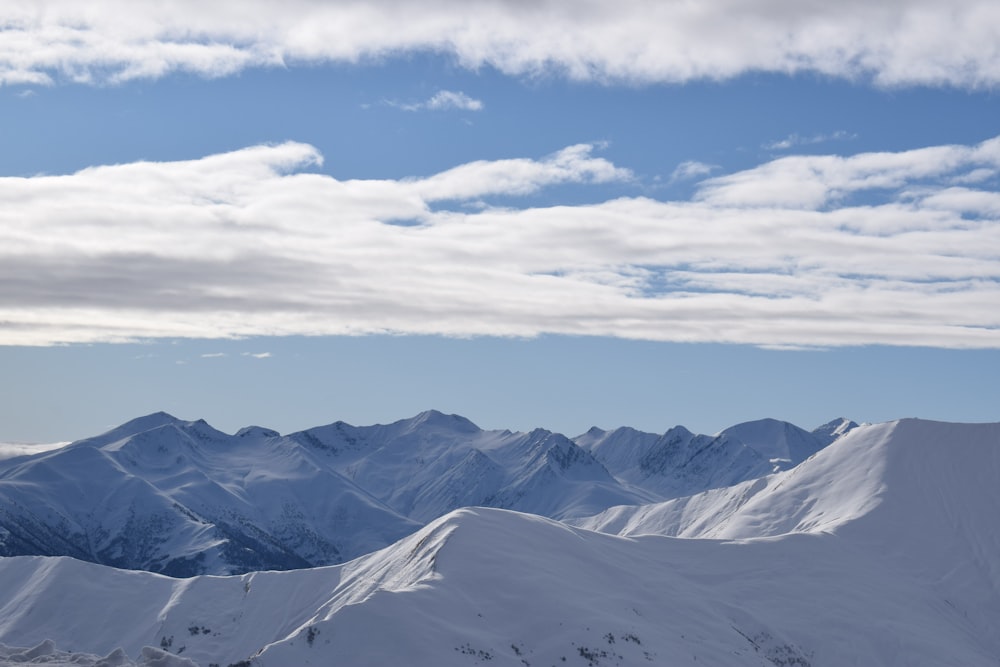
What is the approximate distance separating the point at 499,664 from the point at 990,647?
281 ft

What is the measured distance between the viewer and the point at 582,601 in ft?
370

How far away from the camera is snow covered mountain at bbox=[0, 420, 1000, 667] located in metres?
99.1

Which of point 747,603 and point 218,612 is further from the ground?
point 747,603

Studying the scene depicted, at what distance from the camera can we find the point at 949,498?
647 ft

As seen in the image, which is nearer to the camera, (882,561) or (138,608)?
(882,561)

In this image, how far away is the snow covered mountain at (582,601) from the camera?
9906 centimetres

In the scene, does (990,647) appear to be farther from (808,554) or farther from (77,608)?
(77,608)

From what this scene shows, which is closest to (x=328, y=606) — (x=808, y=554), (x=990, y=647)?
(x=808, y=554)

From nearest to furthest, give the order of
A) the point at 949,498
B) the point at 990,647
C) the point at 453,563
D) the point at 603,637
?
1. the point at 603,637
2. the point at 453,563
3. the point at 990,647
4. the point at 949,498

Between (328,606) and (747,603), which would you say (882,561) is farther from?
(328,606)

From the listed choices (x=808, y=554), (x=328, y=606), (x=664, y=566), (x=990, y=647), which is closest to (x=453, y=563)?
(x=664, y=566)

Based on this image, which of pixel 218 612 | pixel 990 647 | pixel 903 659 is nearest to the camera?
pixel 903 659

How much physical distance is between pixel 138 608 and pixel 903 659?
113578 mm

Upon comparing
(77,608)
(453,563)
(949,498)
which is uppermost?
(453,563)
